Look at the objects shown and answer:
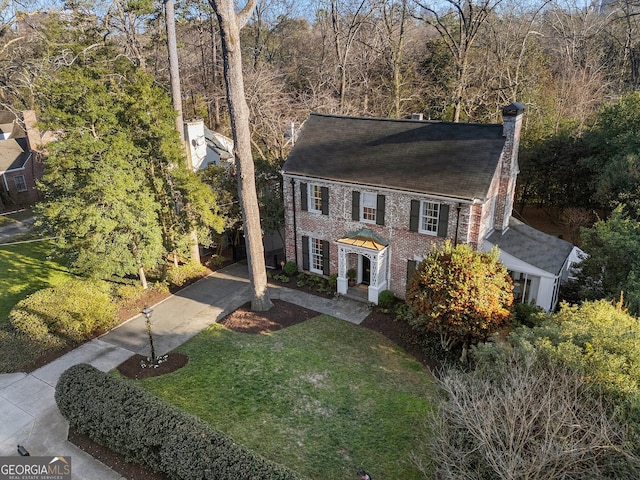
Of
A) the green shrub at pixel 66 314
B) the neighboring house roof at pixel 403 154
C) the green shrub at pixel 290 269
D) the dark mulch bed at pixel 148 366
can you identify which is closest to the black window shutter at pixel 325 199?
the neighboring house roof at pixel 403 154

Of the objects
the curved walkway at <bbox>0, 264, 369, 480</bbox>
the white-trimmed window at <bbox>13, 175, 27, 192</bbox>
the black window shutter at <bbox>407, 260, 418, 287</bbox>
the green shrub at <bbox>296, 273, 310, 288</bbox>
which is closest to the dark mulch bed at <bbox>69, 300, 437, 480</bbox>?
the curved walkway at <bbox>0, 264, 369, 480</bbox>

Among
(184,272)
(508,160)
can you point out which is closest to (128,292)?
(184,272)

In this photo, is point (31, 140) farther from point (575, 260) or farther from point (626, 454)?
point (626, 454)

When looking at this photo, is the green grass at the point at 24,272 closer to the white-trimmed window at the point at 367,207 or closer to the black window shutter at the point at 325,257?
the black window shutter at the point at 325,257

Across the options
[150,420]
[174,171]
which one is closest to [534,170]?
[174,171]

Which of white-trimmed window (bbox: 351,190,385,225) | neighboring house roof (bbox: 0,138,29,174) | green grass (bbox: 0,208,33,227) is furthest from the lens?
neighboring house roof (bbox: 0,138,29,174)

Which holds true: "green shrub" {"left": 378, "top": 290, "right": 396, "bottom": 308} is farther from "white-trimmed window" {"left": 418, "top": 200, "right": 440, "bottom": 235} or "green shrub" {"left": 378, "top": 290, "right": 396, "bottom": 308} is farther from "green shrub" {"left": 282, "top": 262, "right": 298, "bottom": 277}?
"green shrub" {"left": 282, "top": 262, "right": 298, "bottom": 277}
